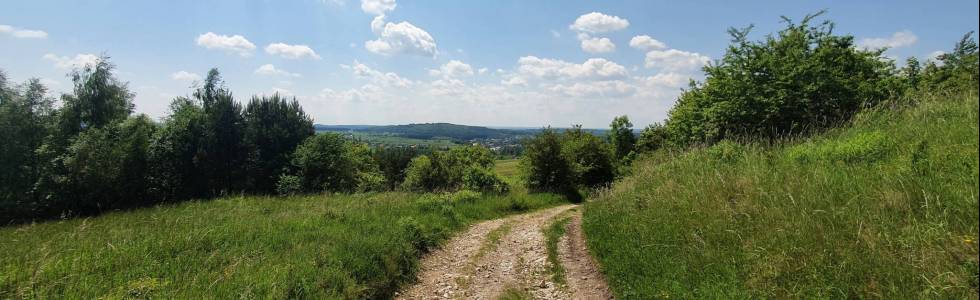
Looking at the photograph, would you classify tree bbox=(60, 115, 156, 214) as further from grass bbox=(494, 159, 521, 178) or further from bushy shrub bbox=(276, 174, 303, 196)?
grass bbox=(494, 159, 521, 178)

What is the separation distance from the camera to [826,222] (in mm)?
5383

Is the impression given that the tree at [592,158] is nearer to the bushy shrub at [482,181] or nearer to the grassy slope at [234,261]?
the bushy shrub at [482,181]

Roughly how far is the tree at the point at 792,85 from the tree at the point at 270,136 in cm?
3787

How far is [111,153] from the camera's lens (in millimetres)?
28234

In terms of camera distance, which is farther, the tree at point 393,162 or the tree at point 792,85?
the tree at point 393,162

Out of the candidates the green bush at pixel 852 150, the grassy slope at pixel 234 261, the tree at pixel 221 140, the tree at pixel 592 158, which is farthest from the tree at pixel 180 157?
the green bush at pixel 852 150

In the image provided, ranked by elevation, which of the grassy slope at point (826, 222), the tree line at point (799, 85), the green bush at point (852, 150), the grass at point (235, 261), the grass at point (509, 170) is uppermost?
the tree line at point (799, 85)

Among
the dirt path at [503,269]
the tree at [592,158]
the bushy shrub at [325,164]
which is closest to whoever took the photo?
the dirt path at [503,269]

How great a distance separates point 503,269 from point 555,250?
1.67 meters

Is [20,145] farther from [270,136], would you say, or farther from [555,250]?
[555,250]

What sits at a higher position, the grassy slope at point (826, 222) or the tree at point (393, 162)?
the grassy slope at point (826, 222)

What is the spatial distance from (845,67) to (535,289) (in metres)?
14.1

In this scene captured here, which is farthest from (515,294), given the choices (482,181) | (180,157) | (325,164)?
(180,157)

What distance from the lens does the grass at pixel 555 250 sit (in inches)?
324
